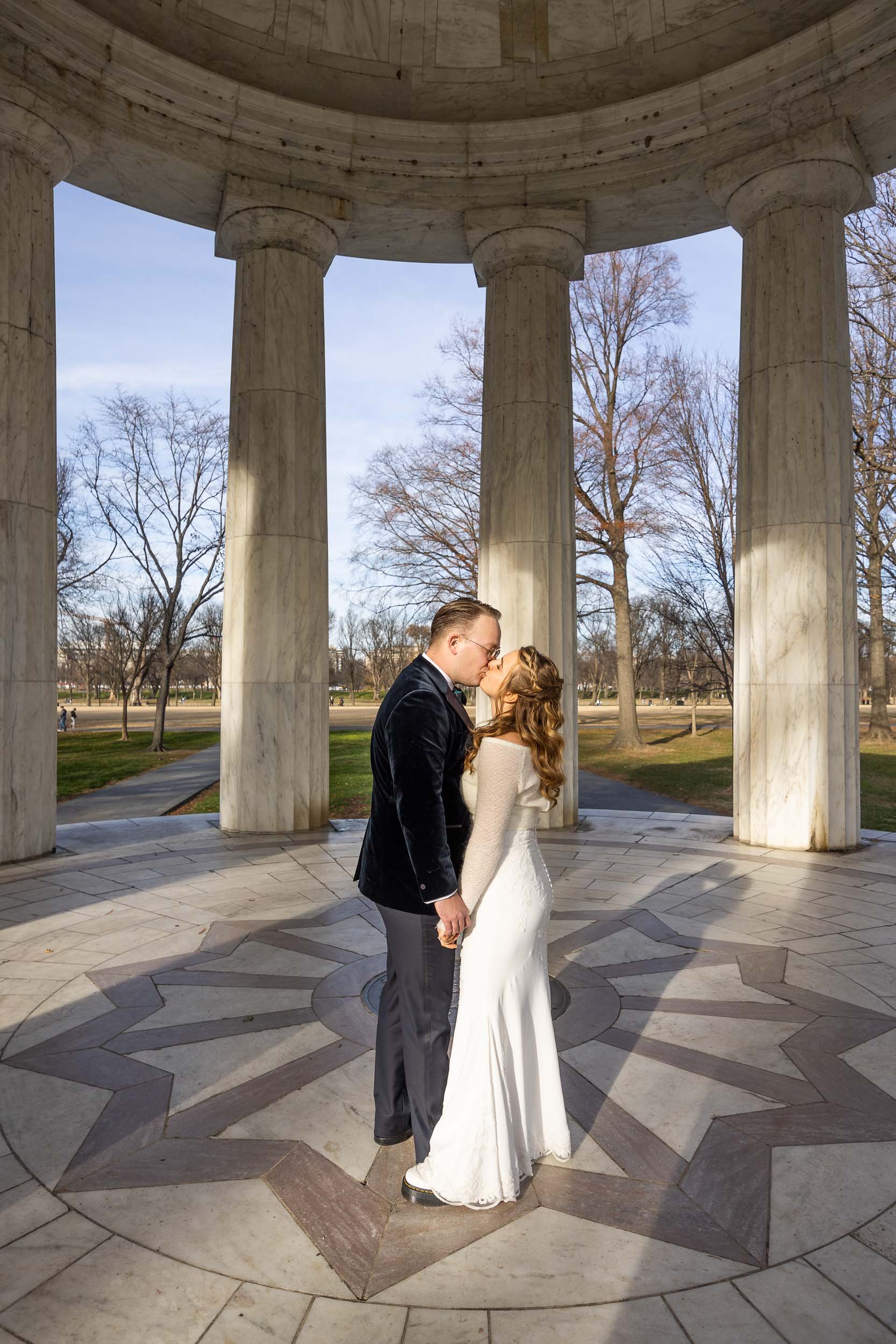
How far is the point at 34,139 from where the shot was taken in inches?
371

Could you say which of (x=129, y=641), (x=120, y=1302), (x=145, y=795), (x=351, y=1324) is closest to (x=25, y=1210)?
(x=120, y=1302)

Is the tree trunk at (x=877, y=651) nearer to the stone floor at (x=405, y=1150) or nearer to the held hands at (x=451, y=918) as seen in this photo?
the stone floor at (x=405, y=1150)

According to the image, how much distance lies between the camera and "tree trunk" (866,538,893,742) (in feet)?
82.1

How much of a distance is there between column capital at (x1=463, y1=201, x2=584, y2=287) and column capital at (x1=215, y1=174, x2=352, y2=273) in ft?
6.30

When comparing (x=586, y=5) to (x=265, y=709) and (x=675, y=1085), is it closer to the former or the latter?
(x=265, y=709)

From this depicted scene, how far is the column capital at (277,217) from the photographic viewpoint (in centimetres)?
1122

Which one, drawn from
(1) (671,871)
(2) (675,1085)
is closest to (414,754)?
(2) (675,1085)

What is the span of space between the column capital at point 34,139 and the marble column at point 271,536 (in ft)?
6.98

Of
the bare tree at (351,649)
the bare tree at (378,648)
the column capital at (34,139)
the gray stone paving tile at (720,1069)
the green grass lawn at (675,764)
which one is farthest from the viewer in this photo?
the bare tree at (351,649)

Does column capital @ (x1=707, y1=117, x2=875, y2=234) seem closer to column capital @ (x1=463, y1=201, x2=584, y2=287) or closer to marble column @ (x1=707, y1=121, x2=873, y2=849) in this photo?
marble column @ (x1=707, y1=121, x2=873, y2=849)

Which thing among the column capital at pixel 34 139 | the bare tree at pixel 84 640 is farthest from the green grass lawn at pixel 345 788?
the bare tree at pixel 84 640

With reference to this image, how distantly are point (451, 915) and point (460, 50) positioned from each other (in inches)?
526

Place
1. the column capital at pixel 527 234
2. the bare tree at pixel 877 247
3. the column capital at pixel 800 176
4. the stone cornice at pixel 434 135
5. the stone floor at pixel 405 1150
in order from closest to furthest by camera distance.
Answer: the stone floor at pixel 405 1150
the stone cornice at pixel 434 135
the column capital at pixel 800 176
the column capital at pixel 527 234
the bare tree at pixel 877 247

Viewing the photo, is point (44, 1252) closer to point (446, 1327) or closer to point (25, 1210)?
point (25, 1210)
